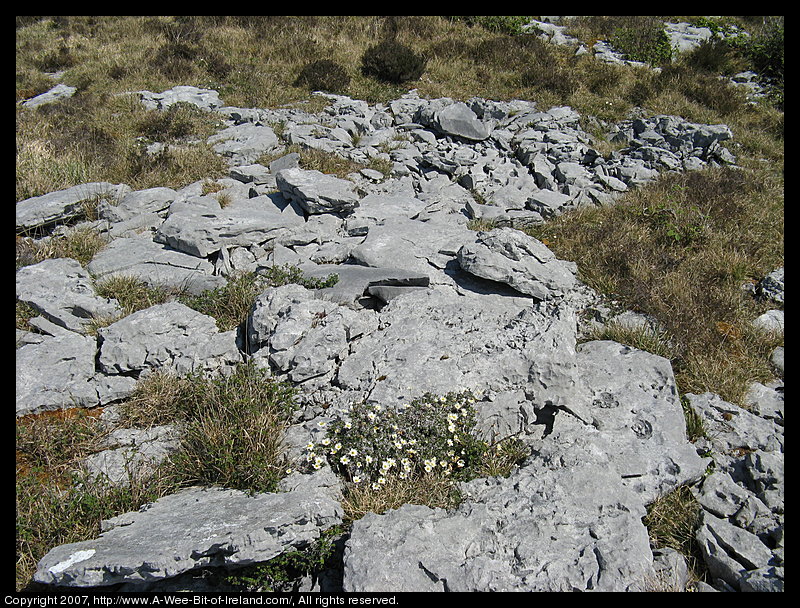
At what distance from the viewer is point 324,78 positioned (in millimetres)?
13500

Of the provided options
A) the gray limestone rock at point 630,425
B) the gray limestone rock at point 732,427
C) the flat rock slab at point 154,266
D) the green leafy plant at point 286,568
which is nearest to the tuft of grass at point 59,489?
the green leafy plant at point 286,568

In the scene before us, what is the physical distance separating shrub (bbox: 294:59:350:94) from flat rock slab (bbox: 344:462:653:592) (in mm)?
12131

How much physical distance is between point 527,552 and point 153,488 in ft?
8.94

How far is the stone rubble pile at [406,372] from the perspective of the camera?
3.18m

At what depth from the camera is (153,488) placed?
12.8 feet

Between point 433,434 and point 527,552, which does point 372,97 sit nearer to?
point 433,434

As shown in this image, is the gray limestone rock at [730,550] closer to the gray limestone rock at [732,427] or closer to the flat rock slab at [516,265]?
the gray limestone rock at [732,427]

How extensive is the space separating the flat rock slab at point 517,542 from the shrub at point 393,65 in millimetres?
12468

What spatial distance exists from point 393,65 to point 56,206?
364 inches

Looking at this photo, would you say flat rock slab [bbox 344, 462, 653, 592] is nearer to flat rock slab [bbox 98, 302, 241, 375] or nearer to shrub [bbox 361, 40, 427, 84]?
flat rock slab [bbox 98, 302, 241, 375]

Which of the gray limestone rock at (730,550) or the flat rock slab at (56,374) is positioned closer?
the gray limestone rock at (730,550)

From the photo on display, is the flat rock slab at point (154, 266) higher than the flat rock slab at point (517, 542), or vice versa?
the flat rock slab at point (517, 542)

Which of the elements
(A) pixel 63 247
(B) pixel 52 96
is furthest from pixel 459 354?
(B) pixel 52 96

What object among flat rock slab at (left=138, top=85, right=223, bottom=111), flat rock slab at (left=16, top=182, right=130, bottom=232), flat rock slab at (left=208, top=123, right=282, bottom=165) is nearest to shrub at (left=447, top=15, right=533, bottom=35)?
flat rock slab at (left=138, top=85, right=223, bottom=111)
